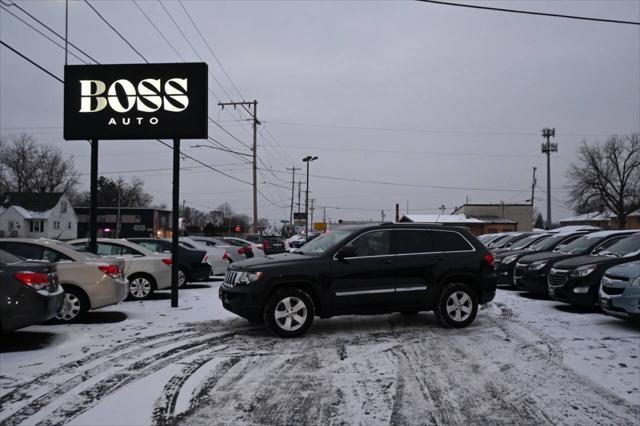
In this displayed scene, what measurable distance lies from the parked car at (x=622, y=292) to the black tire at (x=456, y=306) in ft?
6.74

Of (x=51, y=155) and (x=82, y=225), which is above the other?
(x=51, y=155)

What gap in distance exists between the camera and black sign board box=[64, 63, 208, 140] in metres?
10.6

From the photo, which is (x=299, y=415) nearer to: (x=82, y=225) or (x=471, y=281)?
(x=471, y=281)

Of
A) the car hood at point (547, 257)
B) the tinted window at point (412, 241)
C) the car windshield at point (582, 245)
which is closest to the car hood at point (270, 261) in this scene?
the tinted window at point (412, 241)

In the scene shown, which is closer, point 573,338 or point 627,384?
point 627,384

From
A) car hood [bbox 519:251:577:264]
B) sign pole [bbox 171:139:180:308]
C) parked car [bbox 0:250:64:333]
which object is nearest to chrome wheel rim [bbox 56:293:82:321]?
parked car [bbox 0:250:64:333]

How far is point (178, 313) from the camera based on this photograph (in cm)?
975

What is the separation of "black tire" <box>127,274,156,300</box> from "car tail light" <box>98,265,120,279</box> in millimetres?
2873

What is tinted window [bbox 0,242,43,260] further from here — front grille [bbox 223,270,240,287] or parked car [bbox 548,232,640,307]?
parked car [bbox 548,232,640,307]

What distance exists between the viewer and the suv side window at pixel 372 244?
25.7ft

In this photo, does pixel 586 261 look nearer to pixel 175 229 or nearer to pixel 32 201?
pixel 175 229

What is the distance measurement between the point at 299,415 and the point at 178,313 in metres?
5.94

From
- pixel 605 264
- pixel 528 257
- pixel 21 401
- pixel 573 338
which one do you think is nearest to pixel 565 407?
pixel 573 338

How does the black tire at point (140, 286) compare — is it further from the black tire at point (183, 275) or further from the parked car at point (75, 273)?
the parked car at point (75, 273)
